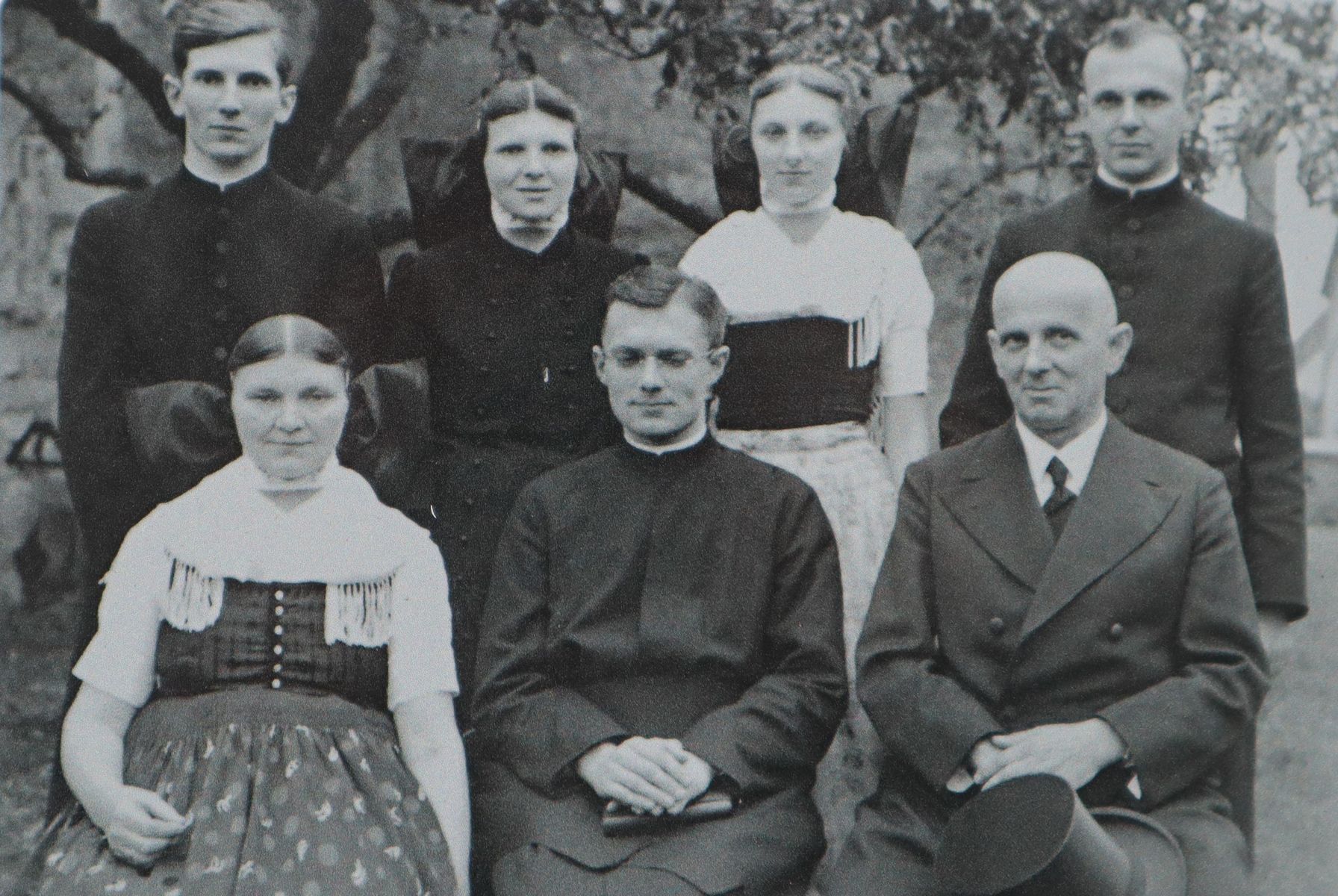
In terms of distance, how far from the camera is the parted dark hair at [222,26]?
141 inches

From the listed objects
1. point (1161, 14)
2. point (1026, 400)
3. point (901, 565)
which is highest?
point (1161, 14)

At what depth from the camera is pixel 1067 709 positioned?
2963 millimetres

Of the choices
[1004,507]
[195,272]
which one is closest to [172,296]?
[195,272]

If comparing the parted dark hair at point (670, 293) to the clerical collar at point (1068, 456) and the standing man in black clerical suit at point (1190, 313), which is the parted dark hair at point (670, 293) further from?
the standing man in black clerical suit at point (1190, 313)

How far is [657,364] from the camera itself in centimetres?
319

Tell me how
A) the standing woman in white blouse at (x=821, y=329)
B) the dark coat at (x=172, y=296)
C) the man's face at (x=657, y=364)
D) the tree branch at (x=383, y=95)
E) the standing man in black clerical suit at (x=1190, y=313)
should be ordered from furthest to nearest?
the tree branch at (x=383, y=95) < the dark coat at (x=172, y=296) < the standing woman in white blouse at (x=821, y=329) < the standing man in black clerical suit at (x=1190, y=313) < the man's face at (x=657, y=364)

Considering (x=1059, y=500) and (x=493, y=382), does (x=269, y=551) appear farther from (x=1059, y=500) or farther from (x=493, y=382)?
(x=1059, y=500)

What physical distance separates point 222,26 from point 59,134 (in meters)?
1.30

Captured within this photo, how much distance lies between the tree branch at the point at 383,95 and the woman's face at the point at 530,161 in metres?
0.96

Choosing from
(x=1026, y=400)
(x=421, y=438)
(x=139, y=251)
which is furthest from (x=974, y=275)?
(x=139, y=251)

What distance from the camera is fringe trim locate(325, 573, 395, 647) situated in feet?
9.77

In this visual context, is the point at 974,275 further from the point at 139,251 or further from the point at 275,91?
the point at 139,251

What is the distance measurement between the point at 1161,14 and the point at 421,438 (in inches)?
101

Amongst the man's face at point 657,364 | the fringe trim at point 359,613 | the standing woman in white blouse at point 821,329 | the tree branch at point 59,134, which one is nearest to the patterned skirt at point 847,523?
the standing woman in white blouse at point 821,329
